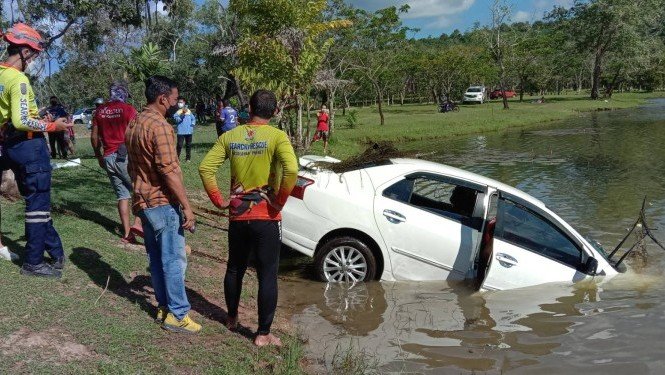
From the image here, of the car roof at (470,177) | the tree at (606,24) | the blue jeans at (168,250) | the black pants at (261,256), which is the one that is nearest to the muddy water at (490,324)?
the black pants at (261,256)

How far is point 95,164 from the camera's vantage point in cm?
1302

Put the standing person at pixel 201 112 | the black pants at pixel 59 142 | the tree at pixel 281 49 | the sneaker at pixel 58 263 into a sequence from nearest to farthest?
1. the sneaker at pixel 58 263
2. the tree at pixel 281 49
3. the black pants at pixel 59 142
4. the standing person at pixel 201 112

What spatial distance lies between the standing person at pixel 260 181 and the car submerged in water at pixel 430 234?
2.20 m

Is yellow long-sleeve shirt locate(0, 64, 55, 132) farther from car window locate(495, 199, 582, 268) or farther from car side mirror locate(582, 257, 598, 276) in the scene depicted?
car side mirror locate(582, 257, 598, 276)

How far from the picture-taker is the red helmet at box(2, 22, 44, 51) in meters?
4.86

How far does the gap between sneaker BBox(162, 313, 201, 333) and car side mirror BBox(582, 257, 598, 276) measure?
4.14 metres

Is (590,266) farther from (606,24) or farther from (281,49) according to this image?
(606,24)

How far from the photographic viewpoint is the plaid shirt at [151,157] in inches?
173

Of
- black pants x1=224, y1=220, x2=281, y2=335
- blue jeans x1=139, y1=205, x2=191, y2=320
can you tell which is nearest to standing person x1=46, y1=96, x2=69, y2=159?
blue jeans x1=139, y1=205, x2=191, y2=320

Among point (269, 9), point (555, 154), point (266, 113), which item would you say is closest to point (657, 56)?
point (555, 154)

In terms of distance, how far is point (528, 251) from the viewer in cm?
651

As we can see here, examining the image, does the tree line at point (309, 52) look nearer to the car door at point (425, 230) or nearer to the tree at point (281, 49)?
the tree at point (281, 49)

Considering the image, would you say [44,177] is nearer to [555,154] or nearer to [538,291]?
[538,291]

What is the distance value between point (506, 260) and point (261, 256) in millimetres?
3095
